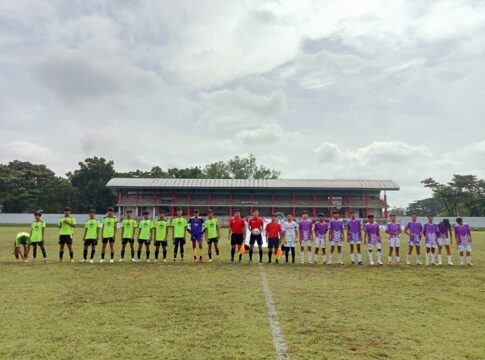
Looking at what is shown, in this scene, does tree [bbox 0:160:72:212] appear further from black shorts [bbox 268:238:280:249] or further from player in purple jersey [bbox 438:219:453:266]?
player in purple jersey [bbox 438:219:453:266]

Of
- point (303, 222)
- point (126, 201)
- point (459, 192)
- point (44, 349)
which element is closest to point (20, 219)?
point (126, 201)

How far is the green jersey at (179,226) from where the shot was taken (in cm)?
1405

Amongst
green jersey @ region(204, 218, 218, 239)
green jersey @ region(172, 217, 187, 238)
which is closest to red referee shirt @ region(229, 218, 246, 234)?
green jersey @ region(204, 218, 218, 239)

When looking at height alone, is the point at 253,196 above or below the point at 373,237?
above

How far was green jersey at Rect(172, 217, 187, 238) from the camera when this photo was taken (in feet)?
46.1

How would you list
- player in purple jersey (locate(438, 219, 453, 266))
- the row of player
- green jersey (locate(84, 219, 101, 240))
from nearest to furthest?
1. green jersey (locate(84, 219, 101, 240))
2. the row of player
3. player in purple jersey (locate(438, 219, 453, 266))

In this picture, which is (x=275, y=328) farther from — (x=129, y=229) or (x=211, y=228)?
(x=129, y=229)

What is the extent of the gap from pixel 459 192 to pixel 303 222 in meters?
74.0

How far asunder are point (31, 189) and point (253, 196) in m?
42.0

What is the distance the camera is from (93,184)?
81250mm

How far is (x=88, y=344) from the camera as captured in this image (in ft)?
17.2

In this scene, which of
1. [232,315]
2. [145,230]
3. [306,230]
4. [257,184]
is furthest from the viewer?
[257,184]

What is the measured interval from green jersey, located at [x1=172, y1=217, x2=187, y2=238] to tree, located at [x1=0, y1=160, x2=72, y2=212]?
222 ft

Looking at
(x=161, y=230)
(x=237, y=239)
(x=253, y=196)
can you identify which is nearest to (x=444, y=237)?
(x=237, y=239)
